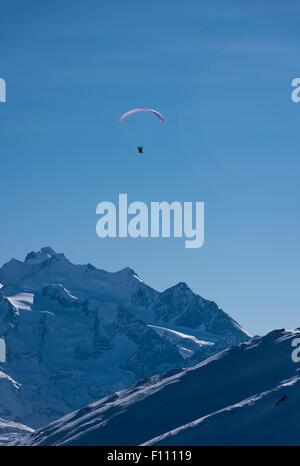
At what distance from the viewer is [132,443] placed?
7416 inches

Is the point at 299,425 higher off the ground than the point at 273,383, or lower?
lower

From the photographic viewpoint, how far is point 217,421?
17012cm
